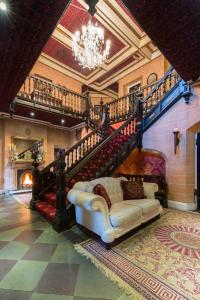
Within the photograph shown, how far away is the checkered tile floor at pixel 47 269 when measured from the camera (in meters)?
1.64

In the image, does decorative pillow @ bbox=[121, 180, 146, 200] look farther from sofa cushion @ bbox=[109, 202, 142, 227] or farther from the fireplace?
the fireplace

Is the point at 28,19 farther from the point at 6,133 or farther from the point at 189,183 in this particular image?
the point at 6,133

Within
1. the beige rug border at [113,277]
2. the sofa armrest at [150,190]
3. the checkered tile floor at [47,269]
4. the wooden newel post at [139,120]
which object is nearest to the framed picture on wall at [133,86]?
the wooden newel post at [139,120]

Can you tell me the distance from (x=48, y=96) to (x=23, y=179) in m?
4.02

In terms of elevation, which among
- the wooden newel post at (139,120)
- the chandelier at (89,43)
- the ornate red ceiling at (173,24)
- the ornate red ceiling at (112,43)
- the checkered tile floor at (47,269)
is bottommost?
the checkered tile floor at (47,269)

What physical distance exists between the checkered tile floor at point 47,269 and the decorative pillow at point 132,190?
117 cm

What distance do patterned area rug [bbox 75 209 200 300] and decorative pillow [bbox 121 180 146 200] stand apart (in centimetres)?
62

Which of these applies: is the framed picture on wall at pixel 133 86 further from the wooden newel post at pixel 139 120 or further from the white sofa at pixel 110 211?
the white sofa at pixel 110 211

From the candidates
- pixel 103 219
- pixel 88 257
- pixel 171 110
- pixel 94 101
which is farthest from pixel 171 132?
pixel 94 101

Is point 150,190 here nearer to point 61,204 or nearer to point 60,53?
point 61,204

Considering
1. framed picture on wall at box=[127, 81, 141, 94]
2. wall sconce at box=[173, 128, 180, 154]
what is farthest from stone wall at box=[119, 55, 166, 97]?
wall sconce at box=[173, 128, 180, 154]

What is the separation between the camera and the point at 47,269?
6.57 feet

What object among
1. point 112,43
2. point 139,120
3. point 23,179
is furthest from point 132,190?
point 112,43

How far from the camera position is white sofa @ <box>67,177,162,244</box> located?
7.98 ft
